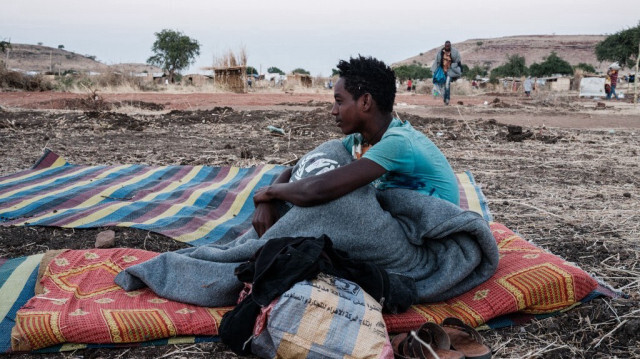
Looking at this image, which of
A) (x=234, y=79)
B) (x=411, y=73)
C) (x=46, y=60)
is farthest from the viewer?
(x=46, y=60)

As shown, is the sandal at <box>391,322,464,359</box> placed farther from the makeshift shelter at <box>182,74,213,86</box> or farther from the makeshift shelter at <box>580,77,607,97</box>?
the makeshift shelter at <box>182,74,213,86</box>

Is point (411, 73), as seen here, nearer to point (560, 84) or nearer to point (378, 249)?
point (560, 84)

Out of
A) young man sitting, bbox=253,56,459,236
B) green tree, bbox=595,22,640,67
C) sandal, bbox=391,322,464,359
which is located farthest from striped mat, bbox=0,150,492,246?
green tree, bbox=595,22,640,67

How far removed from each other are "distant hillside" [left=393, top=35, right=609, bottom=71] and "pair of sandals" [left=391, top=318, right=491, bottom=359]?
84.8 m

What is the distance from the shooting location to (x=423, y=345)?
187cm

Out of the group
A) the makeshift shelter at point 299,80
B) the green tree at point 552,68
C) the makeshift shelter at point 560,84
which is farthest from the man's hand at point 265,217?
the green tree at point 552,68

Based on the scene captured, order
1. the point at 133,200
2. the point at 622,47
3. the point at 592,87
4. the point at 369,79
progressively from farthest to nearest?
the point at 622,47 < the point at 592,87 < the point at 133,200 < the point at 369,79

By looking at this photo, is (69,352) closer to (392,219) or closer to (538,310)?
(392,219)

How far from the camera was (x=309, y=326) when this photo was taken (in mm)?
1814

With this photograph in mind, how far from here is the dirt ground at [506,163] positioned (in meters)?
2.19

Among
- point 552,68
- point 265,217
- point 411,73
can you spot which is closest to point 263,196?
point 265,217

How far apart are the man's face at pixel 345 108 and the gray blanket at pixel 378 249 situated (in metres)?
0.42

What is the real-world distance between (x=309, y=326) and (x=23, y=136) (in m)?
7.39

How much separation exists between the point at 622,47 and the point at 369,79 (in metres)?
41.0
